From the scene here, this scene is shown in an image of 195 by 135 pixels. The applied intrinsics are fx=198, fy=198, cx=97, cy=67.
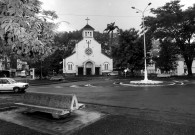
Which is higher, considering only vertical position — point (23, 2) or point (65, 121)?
point (23, 2)

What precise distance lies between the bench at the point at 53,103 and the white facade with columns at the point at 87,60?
53.9 m

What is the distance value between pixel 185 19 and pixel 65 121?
141ft

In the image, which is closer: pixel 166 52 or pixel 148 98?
pixel 148 98

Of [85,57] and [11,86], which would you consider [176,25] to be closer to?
[85,57]

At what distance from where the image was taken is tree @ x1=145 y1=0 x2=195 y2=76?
1719 inches

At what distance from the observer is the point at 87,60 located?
63.2 m

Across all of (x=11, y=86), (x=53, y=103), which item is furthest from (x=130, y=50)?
(x=53, y=103)

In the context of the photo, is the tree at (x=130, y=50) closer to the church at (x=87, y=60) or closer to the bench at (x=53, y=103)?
the church at (x=87, y=60)

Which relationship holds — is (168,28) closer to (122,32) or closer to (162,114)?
(122,32)

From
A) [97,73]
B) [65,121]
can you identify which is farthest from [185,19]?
Answer: [65,121]

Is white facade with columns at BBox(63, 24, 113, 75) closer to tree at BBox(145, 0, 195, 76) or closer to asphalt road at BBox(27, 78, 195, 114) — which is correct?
tree at BBox(145, 0, 195, 76)

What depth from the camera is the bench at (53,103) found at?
7566 millimetres

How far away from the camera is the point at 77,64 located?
63.6m

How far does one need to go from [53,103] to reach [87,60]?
5514 centimetres
